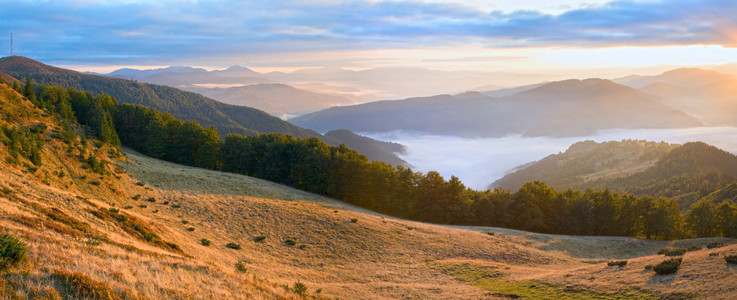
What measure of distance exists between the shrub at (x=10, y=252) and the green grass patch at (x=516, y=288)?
28.1 m

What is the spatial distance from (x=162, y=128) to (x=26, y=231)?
9052cm

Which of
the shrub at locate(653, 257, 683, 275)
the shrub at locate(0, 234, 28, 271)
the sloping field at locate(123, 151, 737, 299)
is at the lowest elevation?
the sloping field at locate(123, 151, 737, 299)

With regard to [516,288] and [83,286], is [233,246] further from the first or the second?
[516,288]

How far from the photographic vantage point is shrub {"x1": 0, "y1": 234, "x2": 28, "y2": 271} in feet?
44.1

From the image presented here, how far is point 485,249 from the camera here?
49938 millimetres

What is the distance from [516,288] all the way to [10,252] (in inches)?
1222

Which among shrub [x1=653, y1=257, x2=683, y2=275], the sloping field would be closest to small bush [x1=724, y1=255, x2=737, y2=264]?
the sloping field

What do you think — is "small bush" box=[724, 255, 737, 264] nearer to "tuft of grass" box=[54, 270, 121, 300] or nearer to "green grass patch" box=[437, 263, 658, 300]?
"green grass patch" box=[437, 263, 658, 300]

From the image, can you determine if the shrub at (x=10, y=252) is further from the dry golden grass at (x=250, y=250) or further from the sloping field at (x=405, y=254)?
the sloping field at (x=405, y=254)

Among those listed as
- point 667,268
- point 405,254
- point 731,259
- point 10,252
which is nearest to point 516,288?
point 667,268

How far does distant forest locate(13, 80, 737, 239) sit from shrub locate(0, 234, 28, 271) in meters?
64.4

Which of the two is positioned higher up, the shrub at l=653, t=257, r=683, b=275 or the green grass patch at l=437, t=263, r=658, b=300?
the shrub at l=653, t=257, r=683, b=275

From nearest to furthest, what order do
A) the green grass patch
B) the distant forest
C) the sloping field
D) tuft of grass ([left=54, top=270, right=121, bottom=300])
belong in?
tuft of grass ([left=54, top=270, right=121, bottom=300])
the green grass patch
the sloping field
the distant forest

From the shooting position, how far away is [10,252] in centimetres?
1380
